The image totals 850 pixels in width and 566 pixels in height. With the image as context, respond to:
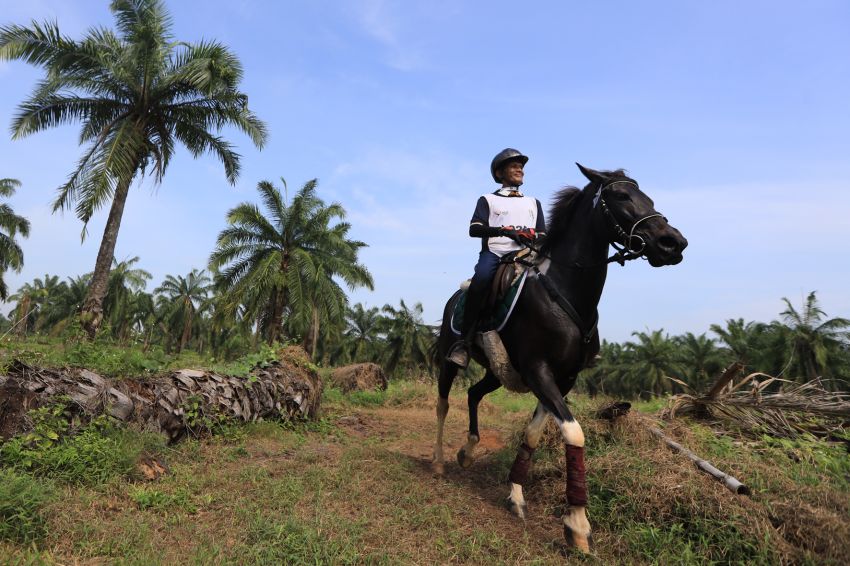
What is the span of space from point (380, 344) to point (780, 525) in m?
50.6

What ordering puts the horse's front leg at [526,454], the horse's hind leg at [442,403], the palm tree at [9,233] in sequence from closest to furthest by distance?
1. the horse's front leg at [526,454]
2. the horse's hind leg at [442,403]
3. the palm tree at [9,233]

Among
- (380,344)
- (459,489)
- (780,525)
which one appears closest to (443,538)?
(459,489)

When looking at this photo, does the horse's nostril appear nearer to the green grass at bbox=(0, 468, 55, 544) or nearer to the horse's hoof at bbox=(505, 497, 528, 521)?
the horse's hoof at bbox=(505, 497, 528, 521)

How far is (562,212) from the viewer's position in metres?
4.43

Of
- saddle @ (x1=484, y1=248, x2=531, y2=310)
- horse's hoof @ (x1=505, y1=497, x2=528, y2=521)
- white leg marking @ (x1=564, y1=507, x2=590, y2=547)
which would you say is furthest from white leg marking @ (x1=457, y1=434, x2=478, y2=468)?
white leg marking @ (x1=564, y1=507, x2=590, y2=547)

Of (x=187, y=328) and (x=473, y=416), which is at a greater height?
(x=187, y=328)

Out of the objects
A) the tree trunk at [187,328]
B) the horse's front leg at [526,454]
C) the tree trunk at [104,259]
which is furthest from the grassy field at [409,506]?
the tree trunk at [187,328]

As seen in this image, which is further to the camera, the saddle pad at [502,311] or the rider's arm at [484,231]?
the rider's arm at [484,231]

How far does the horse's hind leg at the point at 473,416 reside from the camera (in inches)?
213

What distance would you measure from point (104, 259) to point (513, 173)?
13131mm

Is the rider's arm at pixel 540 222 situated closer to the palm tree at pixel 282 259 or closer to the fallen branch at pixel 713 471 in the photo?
the fallen branch at pixel 713 471

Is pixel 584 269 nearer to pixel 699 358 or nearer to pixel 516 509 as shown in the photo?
pixel 516 509

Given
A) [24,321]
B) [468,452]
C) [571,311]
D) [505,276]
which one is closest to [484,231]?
[505,276]

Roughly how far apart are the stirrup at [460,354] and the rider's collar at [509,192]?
65.6 inches
